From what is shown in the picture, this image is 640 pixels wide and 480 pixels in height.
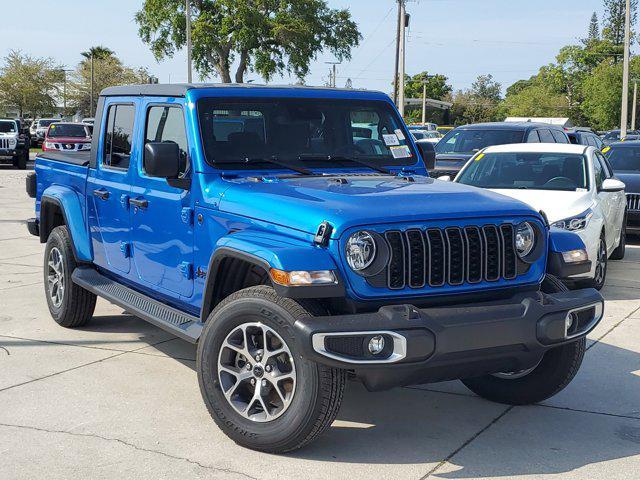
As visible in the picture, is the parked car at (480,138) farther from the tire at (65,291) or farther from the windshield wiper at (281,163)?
the windshield wiper at (281,163)

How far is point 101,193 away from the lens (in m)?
6.49

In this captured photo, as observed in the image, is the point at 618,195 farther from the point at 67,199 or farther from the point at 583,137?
the point at 583,137

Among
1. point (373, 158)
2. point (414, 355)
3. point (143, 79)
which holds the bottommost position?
point (414, 355)

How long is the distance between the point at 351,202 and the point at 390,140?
167 centimetres

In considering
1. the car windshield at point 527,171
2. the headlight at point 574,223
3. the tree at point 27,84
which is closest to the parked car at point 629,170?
the car windshield at point 527,171

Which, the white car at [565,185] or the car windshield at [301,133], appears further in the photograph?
the white car at [565,185]

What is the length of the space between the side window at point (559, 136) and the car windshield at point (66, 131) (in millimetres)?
18221

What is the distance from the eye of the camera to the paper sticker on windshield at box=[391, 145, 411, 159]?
6.08m

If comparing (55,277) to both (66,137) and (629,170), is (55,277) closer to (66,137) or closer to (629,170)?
(629,170)

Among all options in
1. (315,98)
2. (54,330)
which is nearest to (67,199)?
(54,330)

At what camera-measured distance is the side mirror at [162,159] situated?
523 centimetres

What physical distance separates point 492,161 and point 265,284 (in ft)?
20.1

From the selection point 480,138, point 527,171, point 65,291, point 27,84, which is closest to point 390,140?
point 65,291

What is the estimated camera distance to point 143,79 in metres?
80.0
